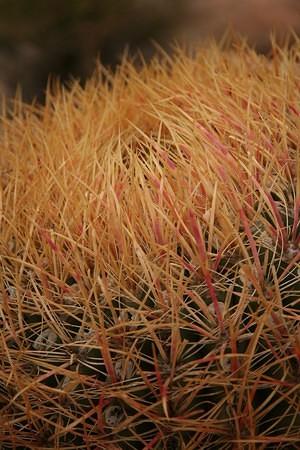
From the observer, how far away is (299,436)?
2.84 feet

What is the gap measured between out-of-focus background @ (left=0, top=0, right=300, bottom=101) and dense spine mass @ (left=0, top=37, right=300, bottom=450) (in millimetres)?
1853


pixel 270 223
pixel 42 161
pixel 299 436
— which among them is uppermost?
pixel 42 161

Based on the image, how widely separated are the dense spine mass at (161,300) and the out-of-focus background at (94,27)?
185cm

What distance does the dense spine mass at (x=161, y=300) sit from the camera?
86 centimetres

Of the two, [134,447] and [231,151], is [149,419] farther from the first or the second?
[231,151]

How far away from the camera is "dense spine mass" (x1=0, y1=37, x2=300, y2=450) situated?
0.86 meters

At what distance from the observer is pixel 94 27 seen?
3006mm

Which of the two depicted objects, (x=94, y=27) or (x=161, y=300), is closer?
(x=161, y=300)

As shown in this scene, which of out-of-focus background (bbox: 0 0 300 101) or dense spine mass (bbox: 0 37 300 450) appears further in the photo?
out-of-focus background (bbox: 0 0 300 101)

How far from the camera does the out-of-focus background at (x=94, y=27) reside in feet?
9.63

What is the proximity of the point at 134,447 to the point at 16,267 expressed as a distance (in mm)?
239

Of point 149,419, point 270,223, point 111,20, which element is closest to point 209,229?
point 270,223

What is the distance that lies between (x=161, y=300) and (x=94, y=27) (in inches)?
89.6

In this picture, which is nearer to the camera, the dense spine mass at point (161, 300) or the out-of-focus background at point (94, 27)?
the dense spine mass at point (161, 300)
